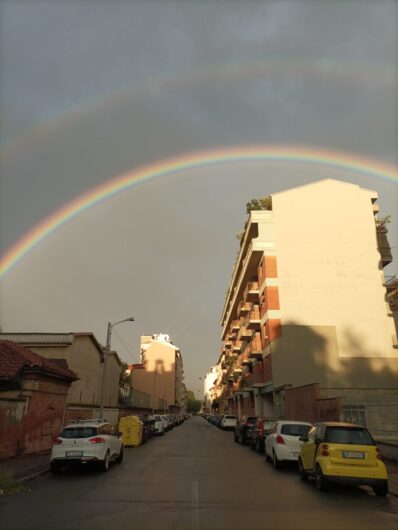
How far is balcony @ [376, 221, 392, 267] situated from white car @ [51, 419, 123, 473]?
32.5 meters

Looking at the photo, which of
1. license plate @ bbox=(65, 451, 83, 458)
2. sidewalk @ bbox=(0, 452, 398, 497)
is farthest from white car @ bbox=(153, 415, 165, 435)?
license plate @ bbox=(65, 451, 83, 458)

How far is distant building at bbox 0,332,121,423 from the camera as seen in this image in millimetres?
29984

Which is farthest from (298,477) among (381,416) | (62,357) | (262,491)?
(62,357)

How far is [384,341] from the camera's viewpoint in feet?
118

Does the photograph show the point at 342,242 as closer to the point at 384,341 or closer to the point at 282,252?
the point at 282,252

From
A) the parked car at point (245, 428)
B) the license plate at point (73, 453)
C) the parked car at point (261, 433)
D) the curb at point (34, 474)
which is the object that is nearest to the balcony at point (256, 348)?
the parked car at point (245, 428)

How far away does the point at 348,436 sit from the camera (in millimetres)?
10203

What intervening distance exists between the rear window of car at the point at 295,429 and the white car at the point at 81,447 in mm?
5852

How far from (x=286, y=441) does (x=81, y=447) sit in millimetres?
6499

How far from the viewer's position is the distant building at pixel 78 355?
29984mm

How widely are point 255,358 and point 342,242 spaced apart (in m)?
15.2

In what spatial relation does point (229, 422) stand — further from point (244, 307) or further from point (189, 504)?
point (189, 504)

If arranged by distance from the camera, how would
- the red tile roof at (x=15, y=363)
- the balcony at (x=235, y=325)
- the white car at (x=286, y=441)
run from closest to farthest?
the white car at (x=286, y=441)
the red tile roof at (x=15, y=363)
the balcony at (x=235, y=325)

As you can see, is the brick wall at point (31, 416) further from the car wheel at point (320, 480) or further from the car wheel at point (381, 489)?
the car wheel at point (381, 489)
